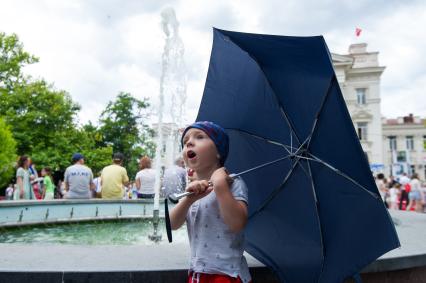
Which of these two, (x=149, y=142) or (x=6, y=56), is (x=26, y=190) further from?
(x=149, y=142)

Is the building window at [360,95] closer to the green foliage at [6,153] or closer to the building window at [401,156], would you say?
the building window at [401,156]

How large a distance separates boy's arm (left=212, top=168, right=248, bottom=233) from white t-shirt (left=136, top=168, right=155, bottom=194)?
6.37m

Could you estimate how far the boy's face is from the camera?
2.03 meters

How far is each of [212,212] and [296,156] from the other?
65 centimetres

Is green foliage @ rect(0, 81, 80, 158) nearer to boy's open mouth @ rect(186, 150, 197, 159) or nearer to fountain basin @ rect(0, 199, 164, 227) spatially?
fountain basin @ rect(0, 199, 164, 227)

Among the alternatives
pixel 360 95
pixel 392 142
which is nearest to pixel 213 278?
pixel 360 95

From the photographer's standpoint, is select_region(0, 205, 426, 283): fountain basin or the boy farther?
select_region(0, 205, 426, 283): fountain basin

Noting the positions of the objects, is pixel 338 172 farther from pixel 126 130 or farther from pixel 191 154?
pixel 126 130

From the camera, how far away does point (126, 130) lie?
44719 mm

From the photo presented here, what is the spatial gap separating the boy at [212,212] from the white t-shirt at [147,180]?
20.1 feet

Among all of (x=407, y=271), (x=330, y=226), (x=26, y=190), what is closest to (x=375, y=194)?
(x=330, y=226)

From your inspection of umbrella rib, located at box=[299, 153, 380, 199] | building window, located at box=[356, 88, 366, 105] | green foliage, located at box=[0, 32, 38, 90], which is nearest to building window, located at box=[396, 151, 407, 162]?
building window, located at box=[356, 88, 366, 105]

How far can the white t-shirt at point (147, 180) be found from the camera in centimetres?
811

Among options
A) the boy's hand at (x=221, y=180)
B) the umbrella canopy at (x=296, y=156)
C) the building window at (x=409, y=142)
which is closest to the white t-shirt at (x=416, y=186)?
the umbrella canopy at (x=296, y=156)
